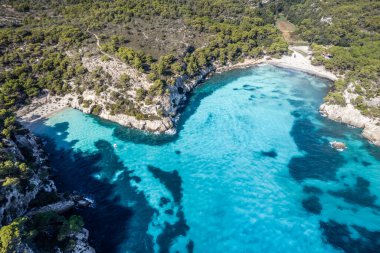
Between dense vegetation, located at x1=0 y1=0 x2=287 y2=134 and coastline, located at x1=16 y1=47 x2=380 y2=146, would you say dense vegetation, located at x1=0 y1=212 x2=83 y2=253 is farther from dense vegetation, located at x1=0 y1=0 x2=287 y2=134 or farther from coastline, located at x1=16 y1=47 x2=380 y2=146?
dense vegetation, located at x1=0 y1=0 x2=287 y2=134

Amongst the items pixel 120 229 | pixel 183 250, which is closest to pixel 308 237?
pixel 183 250

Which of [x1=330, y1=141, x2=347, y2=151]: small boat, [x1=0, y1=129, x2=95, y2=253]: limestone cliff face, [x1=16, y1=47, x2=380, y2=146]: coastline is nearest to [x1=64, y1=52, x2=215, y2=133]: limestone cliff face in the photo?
[x1=16, y1=47, x2=380, y2=146]: coastline

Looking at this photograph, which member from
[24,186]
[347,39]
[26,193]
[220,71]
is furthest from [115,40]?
[347,39]

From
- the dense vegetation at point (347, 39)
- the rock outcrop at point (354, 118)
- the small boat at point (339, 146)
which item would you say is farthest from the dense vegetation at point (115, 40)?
the small boat at point (339, 146)

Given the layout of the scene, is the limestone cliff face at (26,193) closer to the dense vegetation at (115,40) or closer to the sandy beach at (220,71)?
the sandy beach at (220,71)

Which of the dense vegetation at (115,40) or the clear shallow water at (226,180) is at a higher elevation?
the dense vegetation at (115,40)

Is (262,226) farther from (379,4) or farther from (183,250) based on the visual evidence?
(379,4)
